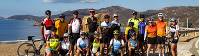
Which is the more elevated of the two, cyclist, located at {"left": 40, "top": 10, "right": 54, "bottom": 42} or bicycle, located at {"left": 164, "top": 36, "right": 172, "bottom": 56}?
cyclist, located at {"left": 40, "top": 10, "right": 54, "bottom": 42}

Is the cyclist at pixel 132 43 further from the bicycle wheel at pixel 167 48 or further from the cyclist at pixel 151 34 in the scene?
the bicycle wheel at pixel 167 48

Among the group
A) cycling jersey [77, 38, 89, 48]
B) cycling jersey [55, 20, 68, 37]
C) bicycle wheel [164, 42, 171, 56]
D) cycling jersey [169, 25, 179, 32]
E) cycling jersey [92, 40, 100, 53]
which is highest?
cycling jersey [55, 20, 68, 37]

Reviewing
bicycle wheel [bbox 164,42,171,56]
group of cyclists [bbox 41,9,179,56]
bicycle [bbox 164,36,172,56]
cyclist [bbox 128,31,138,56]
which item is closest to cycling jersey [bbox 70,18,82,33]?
group of cyclists [bbox 41,9,179,56]

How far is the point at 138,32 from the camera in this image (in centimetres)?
1518

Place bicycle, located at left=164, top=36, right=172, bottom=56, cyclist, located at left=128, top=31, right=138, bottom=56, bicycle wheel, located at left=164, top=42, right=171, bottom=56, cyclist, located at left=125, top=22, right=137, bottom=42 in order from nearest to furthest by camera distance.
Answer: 1. cyclist, located at left=128, top=31, right=138, bottom=56
2. cyclist, located at left=125, top=22, right=137, bottom=42
3. bicycle, located at left=164, top=36, right=172, bottom=56
4. bicycle wheel, located at left=164, top=42, right=171, bottom=56

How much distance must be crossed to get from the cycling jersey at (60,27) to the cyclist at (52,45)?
36 centimetres

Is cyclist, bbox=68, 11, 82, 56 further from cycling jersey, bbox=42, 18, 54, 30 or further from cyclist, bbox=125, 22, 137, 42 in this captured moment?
cyclist, bbox=125, 22, 137, 42

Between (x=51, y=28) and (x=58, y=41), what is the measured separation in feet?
2.37

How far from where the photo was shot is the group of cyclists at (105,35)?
14656mm

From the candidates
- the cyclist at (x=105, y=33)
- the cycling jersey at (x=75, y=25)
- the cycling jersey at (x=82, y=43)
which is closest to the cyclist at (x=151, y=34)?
the cyclist at (x=105, y=33)

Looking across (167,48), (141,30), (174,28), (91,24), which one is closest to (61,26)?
(91,24)

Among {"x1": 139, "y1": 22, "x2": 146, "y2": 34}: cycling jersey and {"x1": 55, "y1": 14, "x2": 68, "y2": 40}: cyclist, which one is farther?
{"x1": 55, "y1": 14, "x2": 68, "y2": 40}: cyclist

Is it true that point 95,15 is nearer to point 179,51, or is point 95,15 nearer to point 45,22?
point 45,22

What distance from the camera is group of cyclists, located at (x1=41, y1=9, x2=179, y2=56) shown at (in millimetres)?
14656
